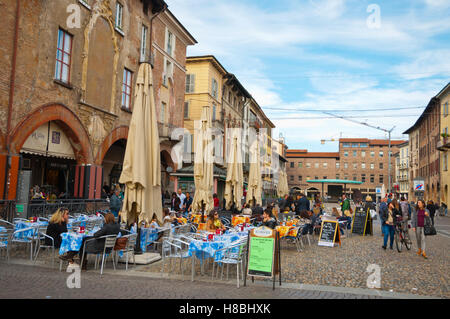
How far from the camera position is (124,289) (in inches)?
260

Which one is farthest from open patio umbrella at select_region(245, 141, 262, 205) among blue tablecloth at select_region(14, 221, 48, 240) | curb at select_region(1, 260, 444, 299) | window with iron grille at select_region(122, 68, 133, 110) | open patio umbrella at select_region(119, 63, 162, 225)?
curb at select_region(1, 260, 444, 299)

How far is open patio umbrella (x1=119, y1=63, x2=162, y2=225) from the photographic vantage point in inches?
359

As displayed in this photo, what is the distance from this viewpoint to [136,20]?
72.6ft

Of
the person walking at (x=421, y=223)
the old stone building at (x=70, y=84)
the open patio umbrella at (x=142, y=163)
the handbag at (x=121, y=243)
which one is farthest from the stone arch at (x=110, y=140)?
the person walking at (x=421, y=223)

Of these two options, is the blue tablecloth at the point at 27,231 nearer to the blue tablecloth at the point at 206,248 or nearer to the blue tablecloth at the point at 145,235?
the blue tablecloth at the point at 145,235

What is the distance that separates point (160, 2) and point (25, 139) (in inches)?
535

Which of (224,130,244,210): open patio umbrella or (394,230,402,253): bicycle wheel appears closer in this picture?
(394,230,402,253): bicycle wheel

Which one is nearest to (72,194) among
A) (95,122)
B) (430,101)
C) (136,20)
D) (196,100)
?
(95,122)

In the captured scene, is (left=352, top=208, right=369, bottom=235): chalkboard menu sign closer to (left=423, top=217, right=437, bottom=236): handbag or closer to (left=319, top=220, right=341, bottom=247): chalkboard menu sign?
(left=319, top=220, right=341, bottom=247): chalkboard menu sign

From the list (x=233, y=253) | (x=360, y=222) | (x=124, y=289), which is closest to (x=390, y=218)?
(x=360, y=222)

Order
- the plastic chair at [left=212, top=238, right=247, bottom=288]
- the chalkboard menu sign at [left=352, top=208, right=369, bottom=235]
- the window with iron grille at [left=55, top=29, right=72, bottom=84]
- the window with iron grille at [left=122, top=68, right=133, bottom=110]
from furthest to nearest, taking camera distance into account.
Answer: the window with iron grille at [left=122, top=68, right=133, bottom=110]
the chalkboard menu sign at [left=352, top=208, right=369, bottom=235]
the window with iron grille at [left=55, top=29, right=72, bottom=84]
the plastic chair at [left=212, top=238, right=247, bottom=288]

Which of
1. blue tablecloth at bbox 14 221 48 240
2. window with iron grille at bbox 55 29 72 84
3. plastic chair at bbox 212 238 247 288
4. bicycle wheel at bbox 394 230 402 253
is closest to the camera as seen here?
plastic chair at bbox 212 238 247 288

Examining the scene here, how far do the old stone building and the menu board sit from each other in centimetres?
1022
